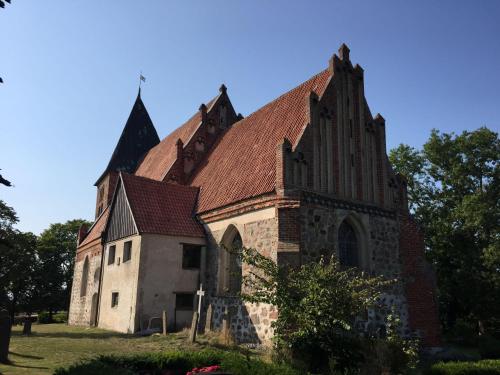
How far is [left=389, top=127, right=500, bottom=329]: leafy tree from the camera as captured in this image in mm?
25844

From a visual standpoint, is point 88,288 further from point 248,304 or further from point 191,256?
point 248,304

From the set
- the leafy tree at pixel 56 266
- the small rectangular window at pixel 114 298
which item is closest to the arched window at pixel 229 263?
the small rectangular window at pixel 114 298

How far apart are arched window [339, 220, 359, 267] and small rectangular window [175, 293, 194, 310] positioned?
21.7ft

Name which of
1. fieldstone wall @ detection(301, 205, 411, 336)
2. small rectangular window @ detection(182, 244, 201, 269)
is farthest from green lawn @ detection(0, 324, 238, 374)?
fieldstone wall @ detection(301, 205, 411, 336)

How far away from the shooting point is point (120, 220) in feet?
68.9

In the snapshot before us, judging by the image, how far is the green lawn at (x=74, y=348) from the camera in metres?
10.7

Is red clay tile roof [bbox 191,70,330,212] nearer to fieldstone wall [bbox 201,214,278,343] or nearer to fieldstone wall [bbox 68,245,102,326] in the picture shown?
fieldstone wall [bbox 201,214,278,343]

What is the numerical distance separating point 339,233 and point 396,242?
9.16 ft

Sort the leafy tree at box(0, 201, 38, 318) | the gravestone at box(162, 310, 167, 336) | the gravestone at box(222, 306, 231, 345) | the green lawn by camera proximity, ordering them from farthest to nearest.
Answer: the leafy tree at box(0, 201, 38, 318), the gravestone at box(162, 310, 167, 336), the gravestone at box(222, 306, 231, 345), the green lawn

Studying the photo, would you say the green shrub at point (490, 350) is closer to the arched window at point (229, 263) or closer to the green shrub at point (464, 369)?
the green shrub at point (464, 369)

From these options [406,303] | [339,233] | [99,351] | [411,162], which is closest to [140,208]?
[99,351]

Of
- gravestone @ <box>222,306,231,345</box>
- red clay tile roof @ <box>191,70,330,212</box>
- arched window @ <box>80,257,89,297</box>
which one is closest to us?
gravestone @ <box>222,306,231,345</box>

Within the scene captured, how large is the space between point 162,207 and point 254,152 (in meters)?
4.91

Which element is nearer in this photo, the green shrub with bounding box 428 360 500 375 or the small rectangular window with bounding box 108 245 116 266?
the green shrub with bounding box 428 360 500 375
